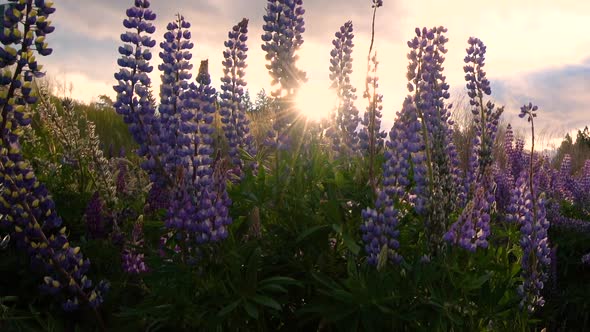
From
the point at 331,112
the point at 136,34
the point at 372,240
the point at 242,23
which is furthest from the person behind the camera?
the point at 331,112

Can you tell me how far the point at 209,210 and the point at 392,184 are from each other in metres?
0.96

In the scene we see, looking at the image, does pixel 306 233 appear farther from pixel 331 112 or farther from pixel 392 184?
pixel 331 112

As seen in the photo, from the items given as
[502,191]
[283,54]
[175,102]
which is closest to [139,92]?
[175,102]

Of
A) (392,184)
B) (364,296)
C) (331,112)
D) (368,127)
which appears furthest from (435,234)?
(331,112)

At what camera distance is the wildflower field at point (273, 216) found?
301 cm

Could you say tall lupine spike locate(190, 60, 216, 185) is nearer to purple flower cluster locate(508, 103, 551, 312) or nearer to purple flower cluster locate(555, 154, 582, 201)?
purple flower cluster locate(508, 103, 551, 312)

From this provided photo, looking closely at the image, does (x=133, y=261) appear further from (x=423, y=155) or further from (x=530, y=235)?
(x=530, y=235)

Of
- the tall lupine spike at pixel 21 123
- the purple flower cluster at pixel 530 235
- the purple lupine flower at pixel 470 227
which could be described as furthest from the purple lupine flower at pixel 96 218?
the purple flower cluster at pixel 530 235

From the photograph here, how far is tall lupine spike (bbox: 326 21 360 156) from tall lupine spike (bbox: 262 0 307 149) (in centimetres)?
64

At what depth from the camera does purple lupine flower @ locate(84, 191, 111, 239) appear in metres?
4.29

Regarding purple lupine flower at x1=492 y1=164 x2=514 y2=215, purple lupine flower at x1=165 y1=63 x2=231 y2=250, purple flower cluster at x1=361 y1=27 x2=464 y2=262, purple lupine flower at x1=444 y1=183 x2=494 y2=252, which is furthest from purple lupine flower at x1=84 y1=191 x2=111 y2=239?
purple lupine flower at x1=492 y1=164 x2=514 y2=215

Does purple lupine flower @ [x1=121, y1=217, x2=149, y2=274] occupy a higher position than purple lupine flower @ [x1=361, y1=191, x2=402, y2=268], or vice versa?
purple lupine flower @ [x1=361, y1=191, x2=402, y2=268]

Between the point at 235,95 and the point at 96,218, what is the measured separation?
1.32 meters

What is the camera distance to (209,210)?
2883mm
